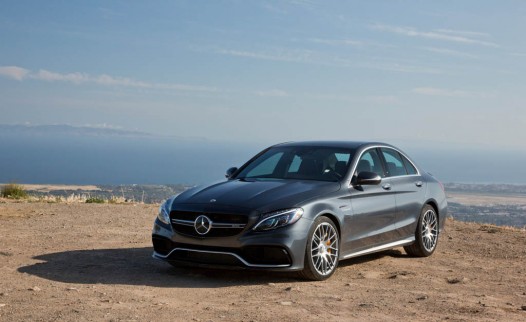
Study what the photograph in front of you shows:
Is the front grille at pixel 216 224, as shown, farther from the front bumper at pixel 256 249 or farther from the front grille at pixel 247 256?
the front grille at pixel 247 256

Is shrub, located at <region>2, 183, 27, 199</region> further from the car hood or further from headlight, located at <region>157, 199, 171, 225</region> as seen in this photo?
the car hood

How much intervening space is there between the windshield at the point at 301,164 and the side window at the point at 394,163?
90 centimetres

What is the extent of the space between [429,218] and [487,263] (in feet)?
3.35

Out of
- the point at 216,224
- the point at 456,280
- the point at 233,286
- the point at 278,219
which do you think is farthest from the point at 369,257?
the point at 216,224

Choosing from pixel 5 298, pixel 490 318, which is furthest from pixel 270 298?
pixel 5 298

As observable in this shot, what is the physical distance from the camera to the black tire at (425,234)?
407 inches

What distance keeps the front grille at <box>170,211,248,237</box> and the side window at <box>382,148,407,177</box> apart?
9.58ft

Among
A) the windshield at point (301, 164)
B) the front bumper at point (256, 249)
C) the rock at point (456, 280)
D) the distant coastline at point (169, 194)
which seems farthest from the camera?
the distant coastline at point (169, 194)

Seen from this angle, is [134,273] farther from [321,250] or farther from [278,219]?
[321,250]

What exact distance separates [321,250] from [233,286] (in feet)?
3.59

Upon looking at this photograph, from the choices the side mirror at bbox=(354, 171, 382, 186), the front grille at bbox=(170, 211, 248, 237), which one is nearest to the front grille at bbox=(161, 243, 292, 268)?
the front grille at bbox=(170, 211, 248, 237)

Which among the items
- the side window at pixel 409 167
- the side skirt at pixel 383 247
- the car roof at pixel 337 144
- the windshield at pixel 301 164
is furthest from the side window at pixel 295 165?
the side window at pixel 409 167

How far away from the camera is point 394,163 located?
33.8ft

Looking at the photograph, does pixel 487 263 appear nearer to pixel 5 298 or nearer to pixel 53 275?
pixel 53 275
